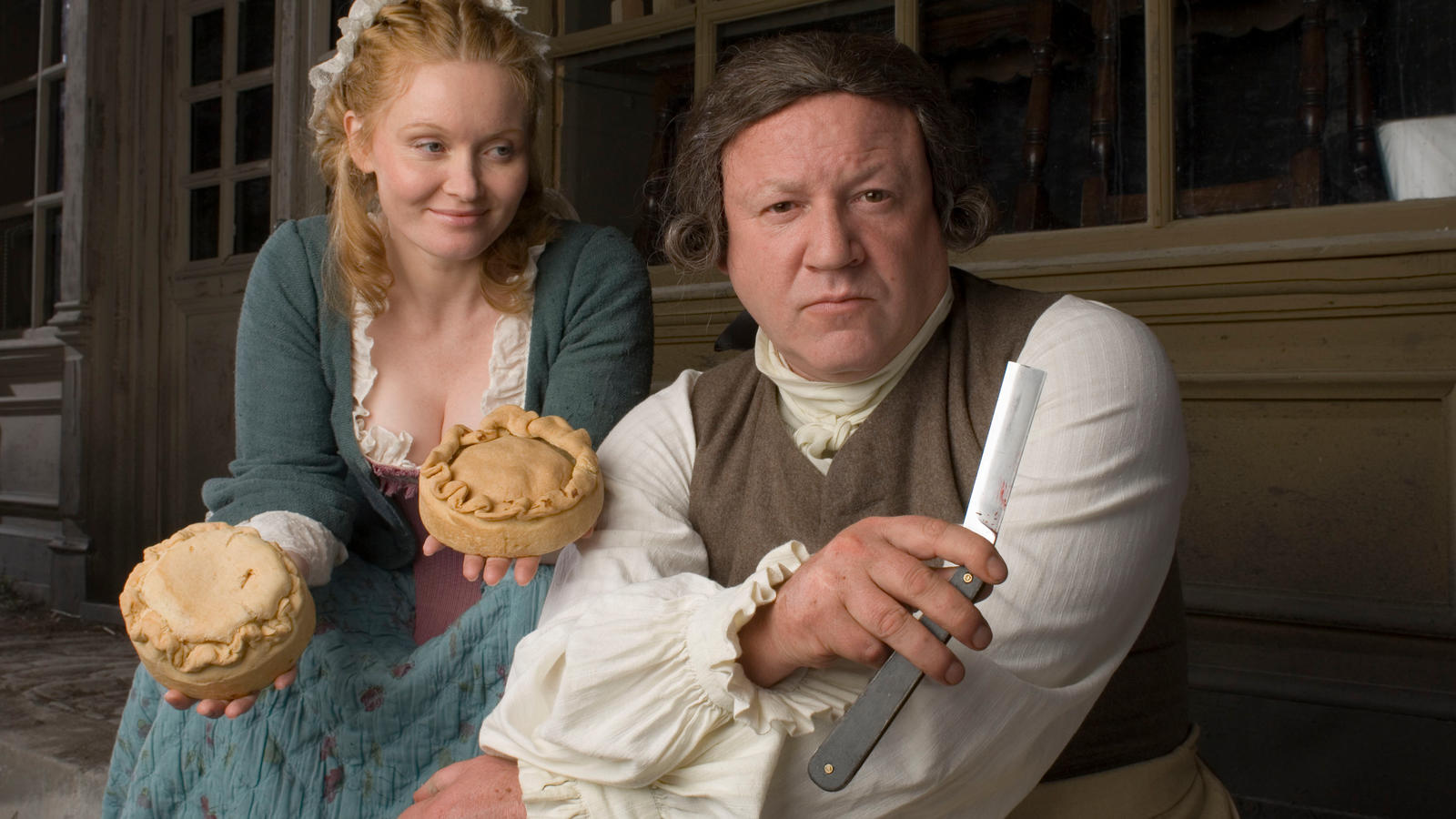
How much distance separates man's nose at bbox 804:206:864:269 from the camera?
142 centimetres

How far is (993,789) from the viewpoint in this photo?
49.2 inches

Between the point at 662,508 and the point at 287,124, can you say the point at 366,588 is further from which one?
the point at 287,124

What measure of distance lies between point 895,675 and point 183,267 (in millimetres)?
4469

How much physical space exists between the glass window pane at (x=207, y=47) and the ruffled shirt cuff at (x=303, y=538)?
135 inches

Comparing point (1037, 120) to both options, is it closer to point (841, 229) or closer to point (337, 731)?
point (841, 229)

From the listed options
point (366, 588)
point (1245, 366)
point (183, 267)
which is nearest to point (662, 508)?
point (366, 588)

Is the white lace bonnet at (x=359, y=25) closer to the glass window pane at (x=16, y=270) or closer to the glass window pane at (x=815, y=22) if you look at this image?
the glass window pane at (x=815, y=22)

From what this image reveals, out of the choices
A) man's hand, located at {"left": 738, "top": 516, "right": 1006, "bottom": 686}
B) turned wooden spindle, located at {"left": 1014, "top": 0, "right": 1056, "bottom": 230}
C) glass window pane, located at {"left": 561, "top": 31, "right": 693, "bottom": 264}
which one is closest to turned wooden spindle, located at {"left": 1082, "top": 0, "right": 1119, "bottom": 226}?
turned wooden spindle, located at {"left": 1014, "top": 0, "right": 1056, "bottom": 230}

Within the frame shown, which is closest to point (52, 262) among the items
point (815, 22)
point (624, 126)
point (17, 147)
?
point (17, 147)

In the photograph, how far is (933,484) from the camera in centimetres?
139

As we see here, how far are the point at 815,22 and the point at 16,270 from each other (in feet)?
14.8

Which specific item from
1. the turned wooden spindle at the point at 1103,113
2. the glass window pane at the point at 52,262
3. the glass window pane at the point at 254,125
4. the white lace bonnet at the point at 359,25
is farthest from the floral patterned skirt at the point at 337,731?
the glass window pane at the point at 52,262

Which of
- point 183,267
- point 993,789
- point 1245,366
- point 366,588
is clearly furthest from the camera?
point 183,267

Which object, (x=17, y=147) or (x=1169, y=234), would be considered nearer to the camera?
(x=1169, y=234)
